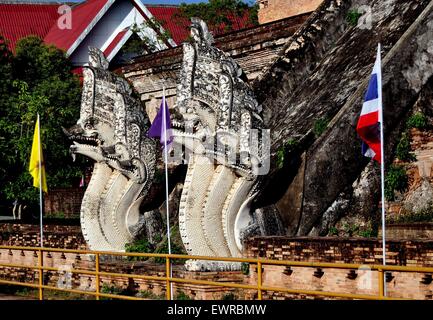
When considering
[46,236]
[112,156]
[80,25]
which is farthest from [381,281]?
[80,25]

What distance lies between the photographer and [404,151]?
48.0 feet

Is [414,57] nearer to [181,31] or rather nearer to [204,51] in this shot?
[204,51]

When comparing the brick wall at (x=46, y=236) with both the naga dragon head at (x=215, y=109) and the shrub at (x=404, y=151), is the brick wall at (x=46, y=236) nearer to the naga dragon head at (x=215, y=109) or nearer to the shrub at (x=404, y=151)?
the naga dragon head at (x=215, y=109)

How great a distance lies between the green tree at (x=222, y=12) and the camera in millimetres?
33875

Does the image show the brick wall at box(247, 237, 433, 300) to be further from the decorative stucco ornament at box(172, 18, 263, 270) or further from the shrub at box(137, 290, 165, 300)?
the shrub at box(137, 290, 165, 300)

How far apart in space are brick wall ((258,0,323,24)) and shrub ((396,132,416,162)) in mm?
9146

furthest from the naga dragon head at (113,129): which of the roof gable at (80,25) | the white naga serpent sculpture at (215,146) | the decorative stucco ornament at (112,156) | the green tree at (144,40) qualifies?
the roof gable at (80,25)

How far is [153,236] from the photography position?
1731cm

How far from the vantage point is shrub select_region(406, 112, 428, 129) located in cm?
1462

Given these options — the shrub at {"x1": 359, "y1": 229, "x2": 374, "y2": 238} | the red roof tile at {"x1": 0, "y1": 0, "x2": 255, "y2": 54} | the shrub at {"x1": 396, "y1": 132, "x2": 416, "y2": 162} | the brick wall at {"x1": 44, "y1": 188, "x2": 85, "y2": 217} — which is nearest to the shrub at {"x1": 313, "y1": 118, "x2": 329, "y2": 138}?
Result: the shrub at {"x1": 396, "y1": 132, "x2": 416, "y2": 162}

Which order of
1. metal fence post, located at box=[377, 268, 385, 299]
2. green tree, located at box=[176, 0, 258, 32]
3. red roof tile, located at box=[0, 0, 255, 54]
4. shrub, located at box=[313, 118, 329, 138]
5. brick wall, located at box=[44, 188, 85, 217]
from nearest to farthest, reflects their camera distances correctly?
1. metal fence post, located at box=[377, 268, 385, 299]
2. shrub, located at box=[313, 118, 329, 138]
3. brick wall, located at box=[44, 188, 85, 217]
4. green tree, located at box=[176, 0, 258, 32]
5. red roof tile, located at box=[0, 0, 255, 54]

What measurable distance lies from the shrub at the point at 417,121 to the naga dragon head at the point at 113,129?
4415 millimetres
